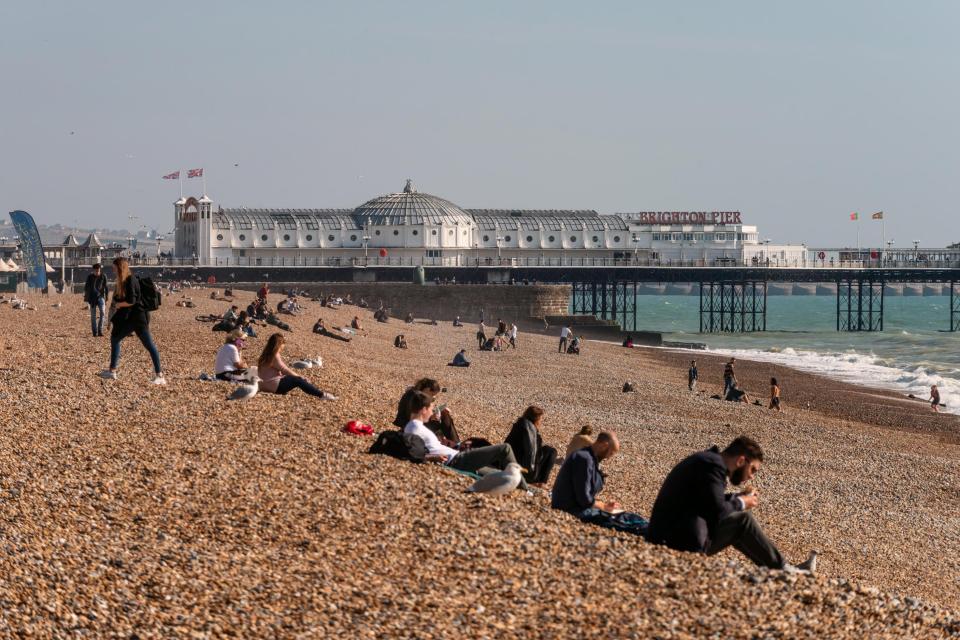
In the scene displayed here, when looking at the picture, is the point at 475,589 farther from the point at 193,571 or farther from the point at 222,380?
the point at 222,380

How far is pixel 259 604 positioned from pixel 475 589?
4.13 feet

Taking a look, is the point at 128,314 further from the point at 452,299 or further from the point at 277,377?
the point at 452,299

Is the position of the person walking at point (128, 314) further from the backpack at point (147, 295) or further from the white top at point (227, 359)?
the white top at point (227, 359)

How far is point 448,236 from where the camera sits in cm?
8650

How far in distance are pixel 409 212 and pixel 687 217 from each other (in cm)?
1994

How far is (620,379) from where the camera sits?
109 ft

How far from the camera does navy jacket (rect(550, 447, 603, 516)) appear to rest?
9.57 metres

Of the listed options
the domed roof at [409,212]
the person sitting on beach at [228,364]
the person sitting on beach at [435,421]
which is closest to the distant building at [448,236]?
the domed roof at [409,212]

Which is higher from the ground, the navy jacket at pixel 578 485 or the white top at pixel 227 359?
the white top at pixel 227 359

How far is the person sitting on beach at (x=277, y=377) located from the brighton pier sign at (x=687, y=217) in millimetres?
77556

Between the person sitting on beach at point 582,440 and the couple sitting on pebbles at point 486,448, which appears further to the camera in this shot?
the person sitting on beach at point 582,440

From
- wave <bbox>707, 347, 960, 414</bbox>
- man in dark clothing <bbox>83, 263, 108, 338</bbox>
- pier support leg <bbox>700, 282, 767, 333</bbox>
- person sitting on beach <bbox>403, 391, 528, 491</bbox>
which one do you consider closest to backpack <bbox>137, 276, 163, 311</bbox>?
person sitting on beach <bbox>403, 391, 528, 491</bbox>

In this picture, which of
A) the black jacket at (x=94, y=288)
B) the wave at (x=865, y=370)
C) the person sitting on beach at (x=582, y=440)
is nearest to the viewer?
the person sitting on beach at (x=582, y=440)

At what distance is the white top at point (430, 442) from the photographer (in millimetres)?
11055
